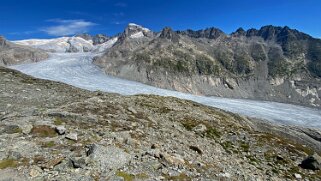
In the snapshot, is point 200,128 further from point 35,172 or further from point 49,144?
point 35,172

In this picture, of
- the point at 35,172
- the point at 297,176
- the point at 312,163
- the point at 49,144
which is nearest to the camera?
the point at 35,172

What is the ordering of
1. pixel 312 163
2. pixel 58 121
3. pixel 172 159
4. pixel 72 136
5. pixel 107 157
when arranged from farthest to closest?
1. pixel 312 163
2. pixel 58 121
3. pixel 72 136
4. pixel 172 159
5. pixel 107 157

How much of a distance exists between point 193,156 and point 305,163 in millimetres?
12356

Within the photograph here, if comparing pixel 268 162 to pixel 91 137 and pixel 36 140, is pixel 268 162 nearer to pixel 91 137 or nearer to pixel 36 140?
pixel 91 137

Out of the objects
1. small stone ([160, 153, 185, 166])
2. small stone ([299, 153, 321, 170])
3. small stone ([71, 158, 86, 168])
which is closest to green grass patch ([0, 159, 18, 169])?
small stone ([71, 158, 86, 168])

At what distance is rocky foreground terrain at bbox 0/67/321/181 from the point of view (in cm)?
2069

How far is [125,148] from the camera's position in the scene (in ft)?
80.2

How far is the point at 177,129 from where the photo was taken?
36.0 m

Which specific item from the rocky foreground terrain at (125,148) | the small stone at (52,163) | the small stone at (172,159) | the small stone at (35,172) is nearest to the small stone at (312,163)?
the rocky foreground terrain at (125,148)

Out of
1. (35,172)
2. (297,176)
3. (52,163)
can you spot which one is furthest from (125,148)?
(297,176)

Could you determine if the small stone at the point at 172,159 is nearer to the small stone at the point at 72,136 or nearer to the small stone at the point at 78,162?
the small stone at the point at 78,162

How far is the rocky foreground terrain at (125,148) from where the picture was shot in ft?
67.9

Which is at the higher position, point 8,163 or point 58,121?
point 58,121

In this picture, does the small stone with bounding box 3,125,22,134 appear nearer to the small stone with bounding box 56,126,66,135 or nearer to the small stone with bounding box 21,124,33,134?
the small stone with bounding box 21,124,33,134
